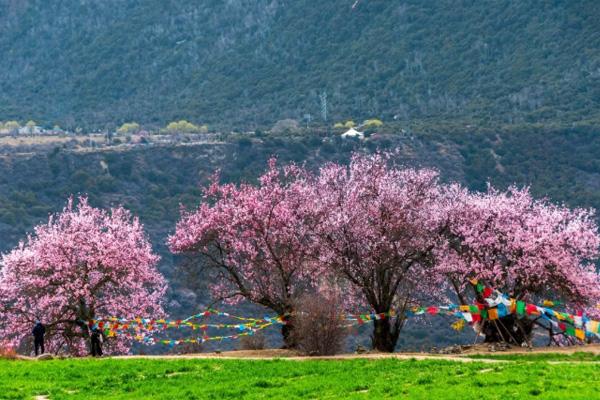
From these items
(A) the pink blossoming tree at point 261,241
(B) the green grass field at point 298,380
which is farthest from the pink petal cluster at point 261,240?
(B) the green grass field at point 298,380

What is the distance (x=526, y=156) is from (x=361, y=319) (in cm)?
7970

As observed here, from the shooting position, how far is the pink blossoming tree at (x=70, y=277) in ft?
141

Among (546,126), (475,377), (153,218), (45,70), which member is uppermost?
(45,70)

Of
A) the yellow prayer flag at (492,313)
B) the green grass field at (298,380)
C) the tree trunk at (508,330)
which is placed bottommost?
the green grass field at (298,380)

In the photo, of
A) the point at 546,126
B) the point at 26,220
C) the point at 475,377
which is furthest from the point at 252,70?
the point at 475,377

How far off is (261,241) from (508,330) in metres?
9.69

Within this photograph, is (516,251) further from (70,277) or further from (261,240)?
(70,277)

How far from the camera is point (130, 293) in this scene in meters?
47.0

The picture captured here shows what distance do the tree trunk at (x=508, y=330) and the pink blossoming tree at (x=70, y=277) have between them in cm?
1351

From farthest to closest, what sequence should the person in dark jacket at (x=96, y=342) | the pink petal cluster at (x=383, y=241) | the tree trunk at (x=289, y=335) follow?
the person in dark jacket at (x=96, y=342), the pink petal cluster at (x=383, y=241), the tree trunk at (x=289, y=335)

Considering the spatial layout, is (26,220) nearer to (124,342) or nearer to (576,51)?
(124,342)

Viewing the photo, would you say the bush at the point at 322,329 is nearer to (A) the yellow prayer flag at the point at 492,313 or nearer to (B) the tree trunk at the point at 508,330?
(A) the yellow prayer flag at the point at 492,313

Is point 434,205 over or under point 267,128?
under

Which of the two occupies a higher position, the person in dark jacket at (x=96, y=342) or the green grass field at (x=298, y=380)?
the person in dark jacket at (x=96, y=342)
